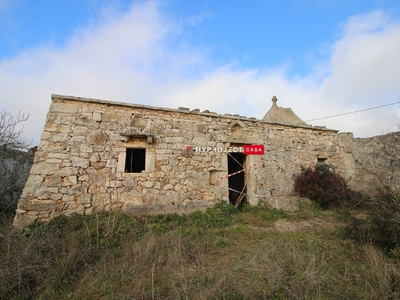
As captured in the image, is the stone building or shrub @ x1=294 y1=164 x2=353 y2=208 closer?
the stone building

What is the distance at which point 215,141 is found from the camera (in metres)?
7.05

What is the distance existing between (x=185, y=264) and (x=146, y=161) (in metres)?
3.40

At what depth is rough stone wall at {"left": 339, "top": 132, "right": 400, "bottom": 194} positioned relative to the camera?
8.06 metres

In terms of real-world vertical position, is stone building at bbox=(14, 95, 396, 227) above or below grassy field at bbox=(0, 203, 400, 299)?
→ above

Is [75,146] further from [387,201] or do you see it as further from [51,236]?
[387,201]

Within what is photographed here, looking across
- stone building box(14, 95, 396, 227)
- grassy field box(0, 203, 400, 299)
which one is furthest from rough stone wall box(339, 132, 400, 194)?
grassy field box(0, 203, 400, 299)

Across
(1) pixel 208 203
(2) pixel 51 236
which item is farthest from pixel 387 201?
(2) pixel 51 236

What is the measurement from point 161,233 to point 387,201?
4.52 m

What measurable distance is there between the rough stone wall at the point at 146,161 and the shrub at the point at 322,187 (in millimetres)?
412

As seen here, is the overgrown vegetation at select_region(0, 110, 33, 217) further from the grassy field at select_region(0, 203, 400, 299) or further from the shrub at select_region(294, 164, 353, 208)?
the shrub at select_region(294, 164, 353, 208)

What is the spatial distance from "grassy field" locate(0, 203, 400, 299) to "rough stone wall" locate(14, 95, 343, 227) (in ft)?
2.47

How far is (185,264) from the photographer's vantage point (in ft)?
11.1

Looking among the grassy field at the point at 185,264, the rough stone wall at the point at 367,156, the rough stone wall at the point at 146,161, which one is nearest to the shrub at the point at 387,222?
the grassy field at the point at 185,264

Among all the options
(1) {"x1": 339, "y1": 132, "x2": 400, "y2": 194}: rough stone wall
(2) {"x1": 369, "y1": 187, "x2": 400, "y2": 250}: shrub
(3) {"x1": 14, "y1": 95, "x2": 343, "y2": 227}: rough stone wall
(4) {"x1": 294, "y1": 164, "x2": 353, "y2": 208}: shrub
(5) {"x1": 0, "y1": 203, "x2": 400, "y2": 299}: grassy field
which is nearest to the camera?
(5) {"x1": 0, "y1": 203, "x2": 400, "y2": 299}: grassy field
